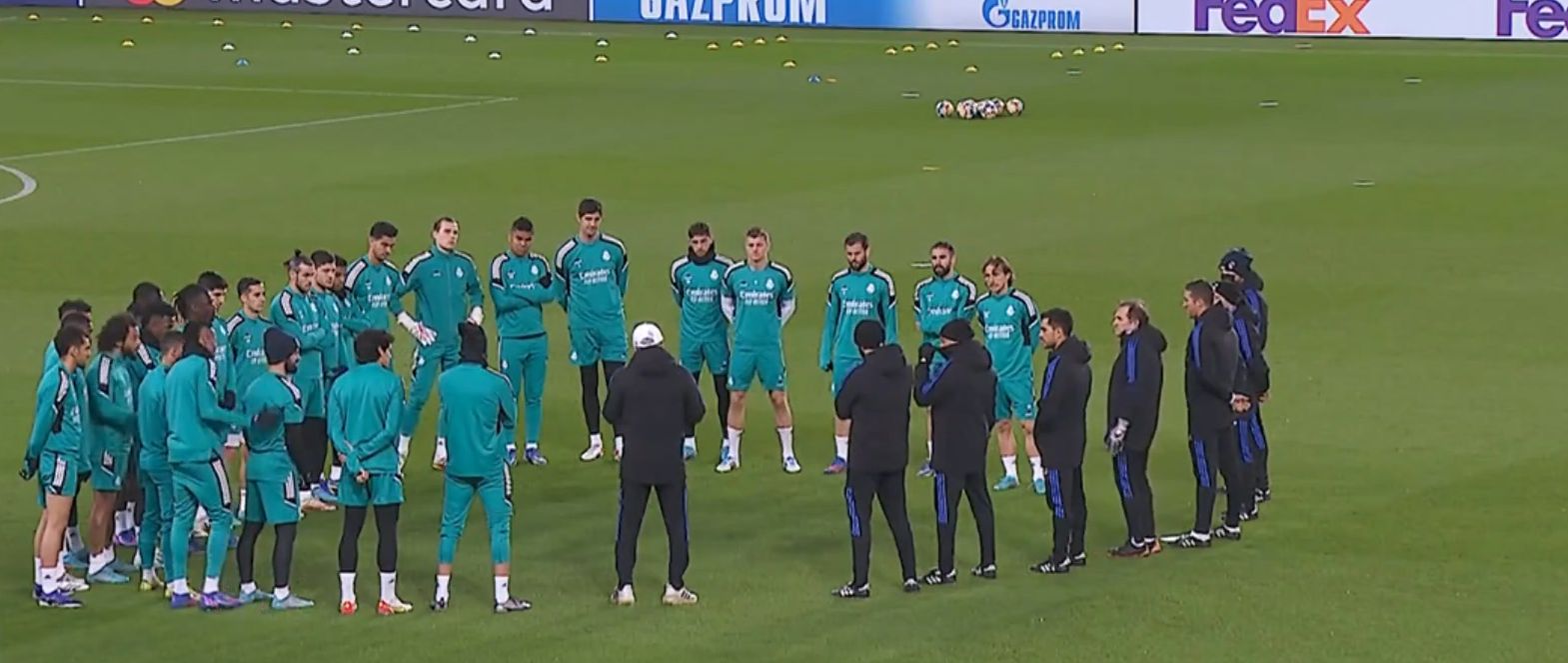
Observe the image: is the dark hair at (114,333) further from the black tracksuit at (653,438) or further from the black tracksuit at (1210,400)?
the black tracksuit at (1210,400)

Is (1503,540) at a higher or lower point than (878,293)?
lower

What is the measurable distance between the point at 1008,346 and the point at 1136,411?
2.49 metres

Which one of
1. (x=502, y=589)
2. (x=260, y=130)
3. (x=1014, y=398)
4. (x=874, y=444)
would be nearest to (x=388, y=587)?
(x=502, y=589)

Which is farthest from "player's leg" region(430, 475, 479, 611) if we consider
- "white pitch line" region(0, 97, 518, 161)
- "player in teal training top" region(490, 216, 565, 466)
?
"white pitch line" region(0, 97, 518, 161)

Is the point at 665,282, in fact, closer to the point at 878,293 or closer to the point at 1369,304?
the point at 1369,304

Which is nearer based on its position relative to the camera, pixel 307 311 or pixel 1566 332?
pixel 307 311

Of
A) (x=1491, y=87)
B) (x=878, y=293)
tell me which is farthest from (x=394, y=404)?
(x=1491, y=87)

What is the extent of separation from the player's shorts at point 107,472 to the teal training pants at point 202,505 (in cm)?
76

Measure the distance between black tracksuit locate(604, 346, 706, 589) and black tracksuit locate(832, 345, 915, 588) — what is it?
0.98 meters

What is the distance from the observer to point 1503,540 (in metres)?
18.1

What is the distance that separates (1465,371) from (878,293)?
253 inches

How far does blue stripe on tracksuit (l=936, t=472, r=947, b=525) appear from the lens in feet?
56.0

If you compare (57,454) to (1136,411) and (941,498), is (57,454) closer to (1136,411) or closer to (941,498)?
(941,498)

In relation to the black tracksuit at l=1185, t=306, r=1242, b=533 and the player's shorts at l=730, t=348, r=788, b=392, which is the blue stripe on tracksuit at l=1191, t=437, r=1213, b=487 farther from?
the player's shorts at l=730, t=348, r=788, b=392
